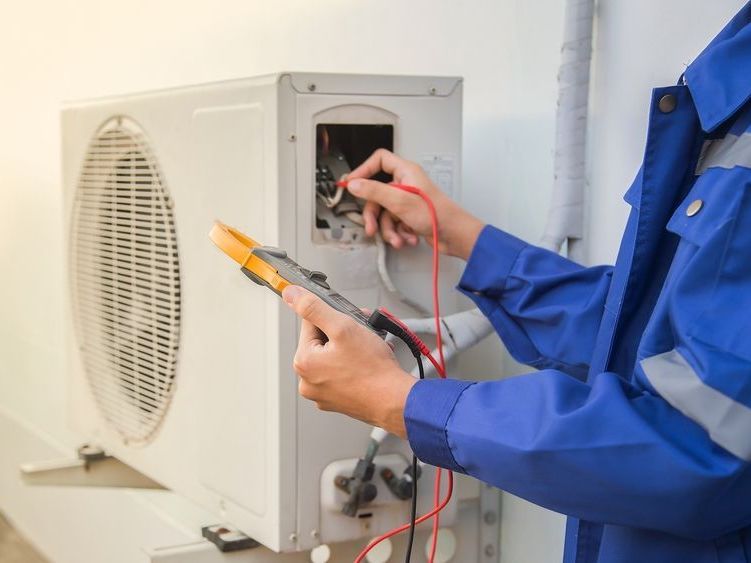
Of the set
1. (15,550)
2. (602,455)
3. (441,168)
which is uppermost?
(441,168)

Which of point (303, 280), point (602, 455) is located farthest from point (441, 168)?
point (602, 455)

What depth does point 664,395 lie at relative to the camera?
71cm

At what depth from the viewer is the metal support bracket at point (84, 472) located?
5.45 ft

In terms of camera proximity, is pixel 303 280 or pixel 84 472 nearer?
pixel 303 280

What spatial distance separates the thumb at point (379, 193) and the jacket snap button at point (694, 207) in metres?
0.45

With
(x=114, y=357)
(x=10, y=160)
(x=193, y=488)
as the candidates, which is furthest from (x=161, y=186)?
(x=10, y=160)

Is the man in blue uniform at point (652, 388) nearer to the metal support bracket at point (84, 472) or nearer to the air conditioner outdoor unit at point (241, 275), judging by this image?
the air conditioner outdoor unit at point (241, 275)

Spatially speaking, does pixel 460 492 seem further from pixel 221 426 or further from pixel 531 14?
pixel 531 14

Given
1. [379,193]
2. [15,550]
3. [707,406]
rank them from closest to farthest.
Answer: [707,406], [379,193], [15,550]

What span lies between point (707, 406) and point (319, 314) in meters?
0.35

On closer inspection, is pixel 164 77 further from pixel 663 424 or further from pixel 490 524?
pixel 663 424

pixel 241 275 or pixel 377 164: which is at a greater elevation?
pixel 377 164

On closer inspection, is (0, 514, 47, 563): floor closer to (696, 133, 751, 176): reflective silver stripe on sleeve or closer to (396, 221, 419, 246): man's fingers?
(396, 221, 419, 246): man's fingers

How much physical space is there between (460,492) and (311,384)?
1.81ft
